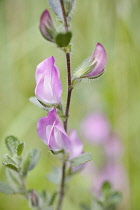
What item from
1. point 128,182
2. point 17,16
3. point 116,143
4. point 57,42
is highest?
point 17,16

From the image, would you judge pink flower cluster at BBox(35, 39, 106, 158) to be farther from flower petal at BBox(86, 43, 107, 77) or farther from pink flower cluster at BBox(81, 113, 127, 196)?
pink flower cluster at BBox(81, 113, 127, 196)

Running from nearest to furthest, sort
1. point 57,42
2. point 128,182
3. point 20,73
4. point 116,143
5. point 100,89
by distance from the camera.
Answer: point 57,42 < point 128,182 < point 116,143 < point 100,89 < point 20,73

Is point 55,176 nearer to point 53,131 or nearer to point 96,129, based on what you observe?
point 53,131

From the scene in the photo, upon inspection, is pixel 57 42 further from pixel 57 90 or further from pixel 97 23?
pixel 97 23

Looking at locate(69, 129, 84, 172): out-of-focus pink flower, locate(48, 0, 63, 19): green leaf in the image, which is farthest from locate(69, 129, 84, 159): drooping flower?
locate(48, 0, 63, 19): green leaf

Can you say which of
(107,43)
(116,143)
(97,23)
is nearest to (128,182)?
(116,143)

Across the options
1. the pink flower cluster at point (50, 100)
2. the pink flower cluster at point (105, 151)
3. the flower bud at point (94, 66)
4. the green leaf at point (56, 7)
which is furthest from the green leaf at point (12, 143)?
the pink flower cluster at point (105, 151)

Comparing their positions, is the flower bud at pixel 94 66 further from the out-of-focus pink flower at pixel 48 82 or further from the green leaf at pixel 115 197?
the green leaf at pixel 115 197
